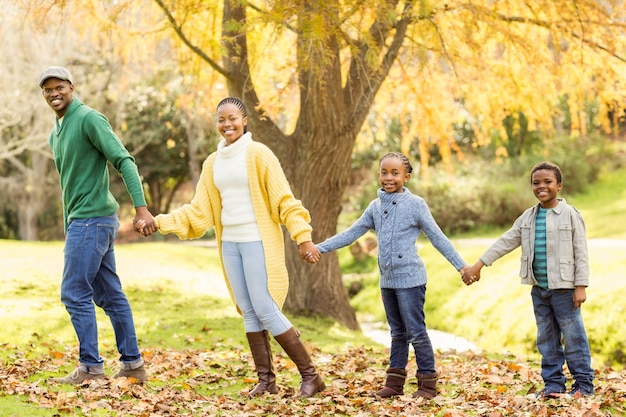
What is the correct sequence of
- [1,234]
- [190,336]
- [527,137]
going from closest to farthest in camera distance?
[190,336] < [527,137] < [1,234]

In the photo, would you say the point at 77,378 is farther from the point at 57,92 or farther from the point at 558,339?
the point at 558,339

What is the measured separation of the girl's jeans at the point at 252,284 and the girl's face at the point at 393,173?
2.77 feet

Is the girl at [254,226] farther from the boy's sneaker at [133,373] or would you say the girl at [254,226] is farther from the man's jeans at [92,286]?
the boy's sneaker at [133,373]

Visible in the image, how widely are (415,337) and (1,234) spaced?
70.6 ft

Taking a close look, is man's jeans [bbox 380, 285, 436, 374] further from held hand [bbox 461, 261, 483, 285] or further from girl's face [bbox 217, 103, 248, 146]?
girl's face [bbox 217, 103, 248, 146]

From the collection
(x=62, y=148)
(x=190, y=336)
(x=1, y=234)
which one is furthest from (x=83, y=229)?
(x=1, y=234)

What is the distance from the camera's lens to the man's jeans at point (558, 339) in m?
4.66

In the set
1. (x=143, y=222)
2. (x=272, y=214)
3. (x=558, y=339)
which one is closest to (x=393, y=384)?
(x=558, y=339)

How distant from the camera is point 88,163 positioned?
4598 mm

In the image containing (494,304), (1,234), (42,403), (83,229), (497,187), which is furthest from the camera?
(1,234)

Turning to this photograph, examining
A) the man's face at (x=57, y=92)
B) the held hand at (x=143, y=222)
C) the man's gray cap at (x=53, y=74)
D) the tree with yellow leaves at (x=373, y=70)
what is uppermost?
the tree with yellow leaves at (x=373, y=70)

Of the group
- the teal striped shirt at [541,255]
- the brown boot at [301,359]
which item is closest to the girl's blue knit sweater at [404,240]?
the teal striped shirt at [541,255]

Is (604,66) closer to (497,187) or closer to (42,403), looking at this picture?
(42,403)

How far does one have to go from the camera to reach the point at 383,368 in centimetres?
607
